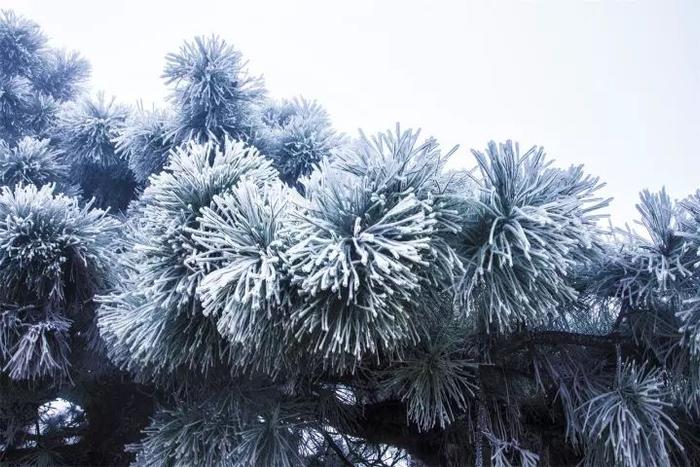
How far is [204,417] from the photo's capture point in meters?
0.65

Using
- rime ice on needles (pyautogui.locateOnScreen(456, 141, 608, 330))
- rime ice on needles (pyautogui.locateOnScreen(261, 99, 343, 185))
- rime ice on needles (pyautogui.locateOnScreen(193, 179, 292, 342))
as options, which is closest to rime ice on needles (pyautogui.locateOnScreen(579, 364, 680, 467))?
rime ice on needles (pyautogui.locateOnScreen(456, 141, 608, 330))

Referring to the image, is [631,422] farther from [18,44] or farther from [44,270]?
[18,44]

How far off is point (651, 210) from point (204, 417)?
20.5 inches

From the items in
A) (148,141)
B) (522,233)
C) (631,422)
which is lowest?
(631,422)

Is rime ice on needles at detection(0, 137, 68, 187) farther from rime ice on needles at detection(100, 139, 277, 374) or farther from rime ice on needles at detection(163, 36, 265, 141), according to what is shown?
rime ice on needles at detection(100, 139, 277, 374)

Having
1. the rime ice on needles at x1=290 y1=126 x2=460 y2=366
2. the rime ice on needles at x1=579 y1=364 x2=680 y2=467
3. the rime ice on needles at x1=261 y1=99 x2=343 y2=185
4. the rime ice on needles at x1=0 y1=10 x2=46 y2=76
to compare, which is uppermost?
the rime ice on needles at x1=0 y1=10 x2=46 y2=76

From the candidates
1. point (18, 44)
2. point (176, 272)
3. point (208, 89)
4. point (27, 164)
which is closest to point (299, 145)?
point (208, 89)

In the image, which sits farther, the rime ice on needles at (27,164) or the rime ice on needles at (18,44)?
the rime ice on needles at (18,44)

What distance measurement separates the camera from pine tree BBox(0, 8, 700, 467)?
1.65ft

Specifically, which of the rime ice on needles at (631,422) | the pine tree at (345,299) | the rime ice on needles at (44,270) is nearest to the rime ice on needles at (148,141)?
the pine tree at (345,299)

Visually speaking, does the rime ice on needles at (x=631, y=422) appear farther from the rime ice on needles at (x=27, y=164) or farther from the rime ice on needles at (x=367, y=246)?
the rime ice on needles at (x=27, y=164)

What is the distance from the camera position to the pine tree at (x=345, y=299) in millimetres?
503

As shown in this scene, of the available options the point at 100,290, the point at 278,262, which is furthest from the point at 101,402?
the point at 278,262

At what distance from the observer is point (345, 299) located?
0.50m
